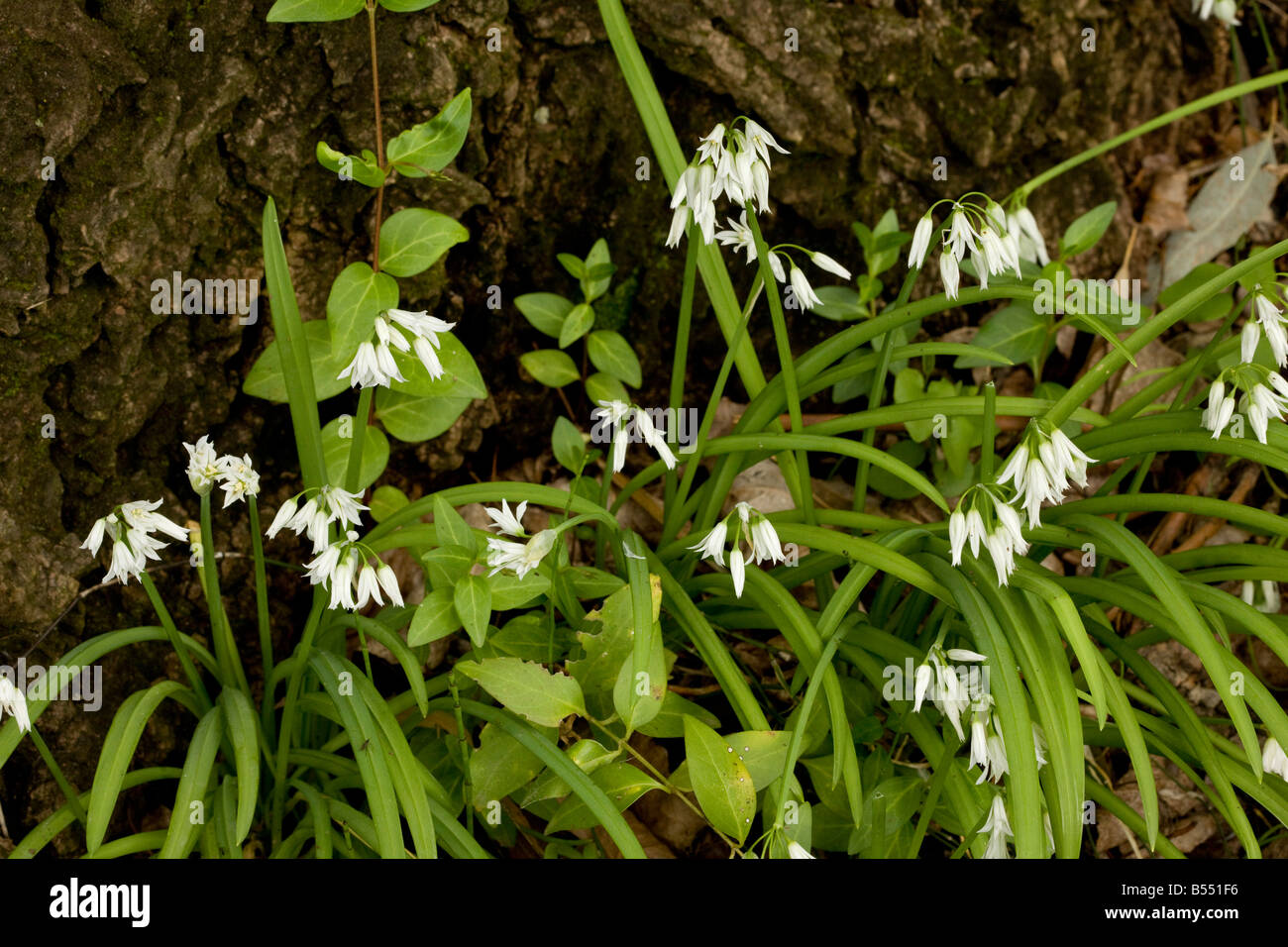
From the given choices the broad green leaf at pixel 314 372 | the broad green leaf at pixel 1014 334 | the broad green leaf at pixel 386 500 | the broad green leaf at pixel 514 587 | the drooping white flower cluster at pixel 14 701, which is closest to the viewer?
the drooping white flower cluster at pixel 14 701

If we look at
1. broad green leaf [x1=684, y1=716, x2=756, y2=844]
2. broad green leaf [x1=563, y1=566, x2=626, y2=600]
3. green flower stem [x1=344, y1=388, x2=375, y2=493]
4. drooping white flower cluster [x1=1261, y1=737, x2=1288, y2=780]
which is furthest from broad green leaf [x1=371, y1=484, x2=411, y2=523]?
drooping white flower cluster [x1=1261, y1=737, x2=1288, y2=780]

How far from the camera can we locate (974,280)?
3.73m

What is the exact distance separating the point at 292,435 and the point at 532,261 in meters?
0.90

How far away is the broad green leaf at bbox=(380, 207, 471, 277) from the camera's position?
2.72 m

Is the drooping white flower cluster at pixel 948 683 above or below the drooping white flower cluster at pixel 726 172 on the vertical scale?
below

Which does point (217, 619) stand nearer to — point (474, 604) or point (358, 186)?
point (474, 604)

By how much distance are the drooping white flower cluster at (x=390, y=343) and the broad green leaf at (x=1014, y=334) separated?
5.88ft

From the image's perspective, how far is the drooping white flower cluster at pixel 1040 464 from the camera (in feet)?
7.40

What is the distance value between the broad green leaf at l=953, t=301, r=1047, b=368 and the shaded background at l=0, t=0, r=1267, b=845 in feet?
1.76

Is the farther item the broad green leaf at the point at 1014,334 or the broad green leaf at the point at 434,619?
the broad green leaf at the point at 1014,334

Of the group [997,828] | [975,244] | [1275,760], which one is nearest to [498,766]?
[997,828]

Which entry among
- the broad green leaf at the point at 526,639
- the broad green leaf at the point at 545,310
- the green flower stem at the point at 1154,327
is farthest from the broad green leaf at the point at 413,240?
the green flower stem at the point at 1154,327

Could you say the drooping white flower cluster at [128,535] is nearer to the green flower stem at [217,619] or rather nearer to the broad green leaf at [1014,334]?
the green flower stem at [217,619]

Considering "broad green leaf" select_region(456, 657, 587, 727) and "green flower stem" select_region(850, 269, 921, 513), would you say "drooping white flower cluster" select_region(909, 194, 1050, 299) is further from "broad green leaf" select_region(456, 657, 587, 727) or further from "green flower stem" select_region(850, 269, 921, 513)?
"broad green leaf" select_region(456, 657, 587, 727)
